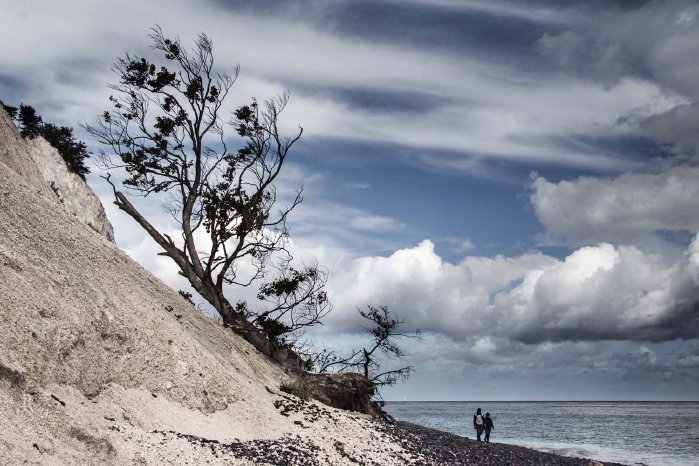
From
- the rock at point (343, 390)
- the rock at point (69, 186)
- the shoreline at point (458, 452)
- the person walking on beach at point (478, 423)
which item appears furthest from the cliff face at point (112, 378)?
the person walking on beach at point (478, 423)

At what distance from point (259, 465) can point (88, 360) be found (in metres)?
3.77

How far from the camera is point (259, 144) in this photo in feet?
87.2

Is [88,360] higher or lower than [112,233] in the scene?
lower

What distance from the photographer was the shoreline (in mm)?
17469

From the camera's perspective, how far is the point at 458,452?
1889 centimetres

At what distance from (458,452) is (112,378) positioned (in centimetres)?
1102

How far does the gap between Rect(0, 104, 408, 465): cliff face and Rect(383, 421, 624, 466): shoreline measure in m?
0.80

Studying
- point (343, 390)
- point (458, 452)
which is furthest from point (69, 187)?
point (458, 452)

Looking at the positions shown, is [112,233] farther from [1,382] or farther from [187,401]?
[1,382]

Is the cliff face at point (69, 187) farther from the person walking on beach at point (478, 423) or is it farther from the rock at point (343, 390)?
the person walking on beach at point (478, 423)

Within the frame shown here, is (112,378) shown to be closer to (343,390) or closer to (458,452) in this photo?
(458,452)

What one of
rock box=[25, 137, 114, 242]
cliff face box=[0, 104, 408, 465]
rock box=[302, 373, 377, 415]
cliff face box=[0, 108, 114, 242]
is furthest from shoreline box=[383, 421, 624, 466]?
rock box=[25, 137, 114, 242]

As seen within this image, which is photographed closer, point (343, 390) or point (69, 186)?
point (343, 390)

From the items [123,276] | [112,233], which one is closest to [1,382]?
[123,276]
